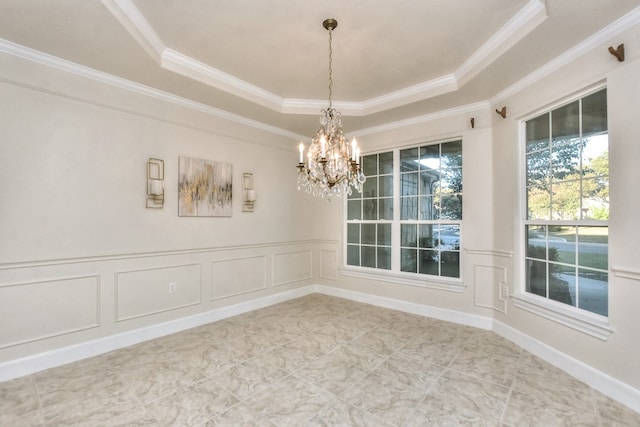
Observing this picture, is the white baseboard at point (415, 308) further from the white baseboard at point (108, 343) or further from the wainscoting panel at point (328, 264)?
the white baseboard at point (108, 343)

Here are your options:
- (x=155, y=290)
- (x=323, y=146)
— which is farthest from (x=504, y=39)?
(x=155, y=290)

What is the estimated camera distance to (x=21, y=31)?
2.32 m

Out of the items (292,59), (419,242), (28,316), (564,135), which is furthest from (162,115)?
(564,135)

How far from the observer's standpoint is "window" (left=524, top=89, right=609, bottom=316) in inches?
97.6

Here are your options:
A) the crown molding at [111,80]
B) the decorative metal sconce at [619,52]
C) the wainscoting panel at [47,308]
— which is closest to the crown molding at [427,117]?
the decorative metal sconce at [619,52]

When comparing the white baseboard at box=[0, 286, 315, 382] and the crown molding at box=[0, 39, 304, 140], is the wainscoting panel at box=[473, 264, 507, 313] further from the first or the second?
the crown molding at box=[0, 39, 304, 140]

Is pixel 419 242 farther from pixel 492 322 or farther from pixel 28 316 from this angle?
pixel 28 316

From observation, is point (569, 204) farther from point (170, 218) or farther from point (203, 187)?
point (170, 218)

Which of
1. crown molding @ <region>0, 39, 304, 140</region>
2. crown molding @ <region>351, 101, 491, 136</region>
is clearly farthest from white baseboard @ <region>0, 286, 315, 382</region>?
crown molding @ <region>351, 101, 491, 136</region>

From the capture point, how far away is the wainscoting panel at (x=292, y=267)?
4.76 m

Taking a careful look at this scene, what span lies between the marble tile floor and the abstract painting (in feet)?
4.81

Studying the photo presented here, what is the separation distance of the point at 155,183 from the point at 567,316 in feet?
13.7

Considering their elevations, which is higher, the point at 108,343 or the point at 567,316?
the point at 567,316

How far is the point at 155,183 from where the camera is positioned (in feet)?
10.8
